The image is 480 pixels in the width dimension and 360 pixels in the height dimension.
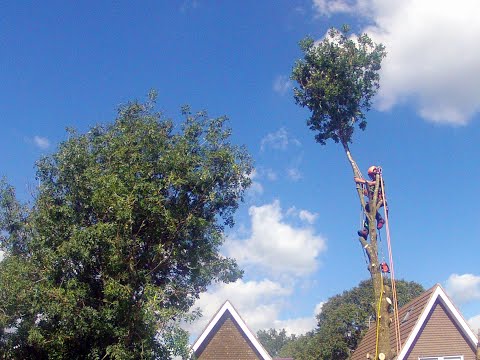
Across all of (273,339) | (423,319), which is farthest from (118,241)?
(273,339)

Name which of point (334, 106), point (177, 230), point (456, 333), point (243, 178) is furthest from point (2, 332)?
point (456, 333)

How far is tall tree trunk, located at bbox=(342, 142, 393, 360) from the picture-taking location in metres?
11.3

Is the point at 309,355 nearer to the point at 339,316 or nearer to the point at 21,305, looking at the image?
the point at 339,316

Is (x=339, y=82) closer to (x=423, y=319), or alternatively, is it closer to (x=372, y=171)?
(x=372, y=171)

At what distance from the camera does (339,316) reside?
48781 mm

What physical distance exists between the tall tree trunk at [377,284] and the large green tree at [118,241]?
661 cm

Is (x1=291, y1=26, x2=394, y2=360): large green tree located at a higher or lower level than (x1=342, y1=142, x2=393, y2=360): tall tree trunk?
higher

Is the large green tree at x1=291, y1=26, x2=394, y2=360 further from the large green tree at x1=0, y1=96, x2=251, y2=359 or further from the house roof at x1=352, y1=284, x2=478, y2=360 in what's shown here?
the house roof at x1=352, y1=284, x2=478, y2=360

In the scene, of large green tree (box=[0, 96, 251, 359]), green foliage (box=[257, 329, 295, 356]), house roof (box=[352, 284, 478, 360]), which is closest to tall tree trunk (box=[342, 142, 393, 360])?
large green tree (box=[0, 96, 251, 359])

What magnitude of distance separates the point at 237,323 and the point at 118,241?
8.99 meters

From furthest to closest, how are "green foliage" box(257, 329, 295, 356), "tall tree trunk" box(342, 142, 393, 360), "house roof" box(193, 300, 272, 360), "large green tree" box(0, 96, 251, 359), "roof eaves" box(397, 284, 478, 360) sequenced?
"green foliage" box(257, 329, 295, 356), "house roof" box(193, 300, 272, 360), "roof eaves" box(397, 284, 478, 360), "large green tree" box(0, 96, 251, 359), "tall tree trunk" box(342, 142, 393, 360)

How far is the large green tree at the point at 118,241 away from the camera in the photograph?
51.4 feet

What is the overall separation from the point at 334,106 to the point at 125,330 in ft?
30.3

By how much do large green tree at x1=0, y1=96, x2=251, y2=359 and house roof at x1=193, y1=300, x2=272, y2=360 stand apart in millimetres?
4205
